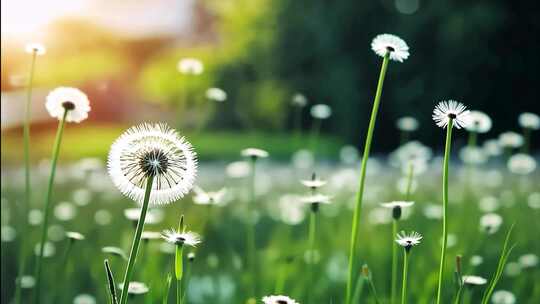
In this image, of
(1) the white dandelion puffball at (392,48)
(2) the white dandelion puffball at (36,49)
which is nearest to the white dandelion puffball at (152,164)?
(1) the white dandelion puffball at (392,48)

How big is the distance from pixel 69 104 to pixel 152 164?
1.52 ft

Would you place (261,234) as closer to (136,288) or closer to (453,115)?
(136,288)

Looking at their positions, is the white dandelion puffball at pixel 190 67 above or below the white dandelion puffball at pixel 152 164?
above

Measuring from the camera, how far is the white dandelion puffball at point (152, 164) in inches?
50.6

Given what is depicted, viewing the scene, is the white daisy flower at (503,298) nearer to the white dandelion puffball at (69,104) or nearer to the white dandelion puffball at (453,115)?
the white dandelion puffball at (453,115)

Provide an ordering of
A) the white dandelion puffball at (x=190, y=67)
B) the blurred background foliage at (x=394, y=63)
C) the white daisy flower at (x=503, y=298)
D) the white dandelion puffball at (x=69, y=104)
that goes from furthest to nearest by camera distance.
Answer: the blurred background foliage at (x=394, y=63), the white dandelion puffball at (x=190, y=67), the white daisy flower at (x=503, y=298), the white dandelion puffball at (x=69, y=104)

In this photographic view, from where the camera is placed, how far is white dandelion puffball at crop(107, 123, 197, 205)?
1.28 meters

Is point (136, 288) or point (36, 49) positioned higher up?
point (36, 49)

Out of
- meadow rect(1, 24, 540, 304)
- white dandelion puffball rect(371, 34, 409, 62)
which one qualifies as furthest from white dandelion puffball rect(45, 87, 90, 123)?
white dandelion puffball rect(371, 34, 409, 62)

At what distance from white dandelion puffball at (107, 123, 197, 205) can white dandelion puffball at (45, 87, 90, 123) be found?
0.29m

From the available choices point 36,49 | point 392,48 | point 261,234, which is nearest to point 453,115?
point 392,48

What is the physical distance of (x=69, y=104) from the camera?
1.61m

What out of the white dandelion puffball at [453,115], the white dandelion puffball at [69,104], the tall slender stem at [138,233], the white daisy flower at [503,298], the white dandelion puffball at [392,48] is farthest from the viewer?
the white daisy flower at [503,298]

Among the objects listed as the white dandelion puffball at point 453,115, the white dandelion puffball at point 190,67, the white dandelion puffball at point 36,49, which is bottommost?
the white dandelion puffball at point 453,115
